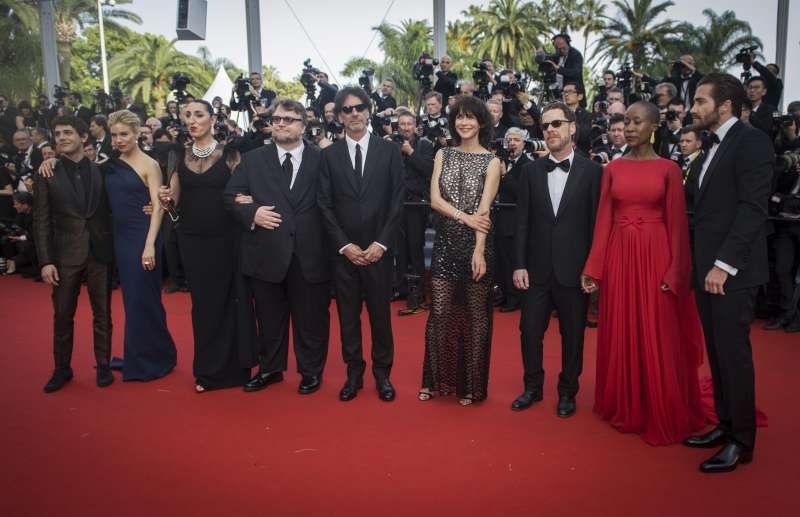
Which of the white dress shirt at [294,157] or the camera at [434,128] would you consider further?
the camera at [434,128]

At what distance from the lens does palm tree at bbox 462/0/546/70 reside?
33219 mm

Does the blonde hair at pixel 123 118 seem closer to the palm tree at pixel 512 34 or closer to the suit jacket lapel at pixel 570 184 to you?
the suit jacket lapel at pixel 570 184

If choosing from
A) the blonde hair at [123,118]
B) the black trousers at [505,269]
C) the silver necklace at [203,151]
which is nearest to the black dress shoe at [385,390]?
the silver necklace at [203,151]

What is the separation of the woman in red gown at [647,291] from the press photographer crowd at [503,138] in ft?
1.82

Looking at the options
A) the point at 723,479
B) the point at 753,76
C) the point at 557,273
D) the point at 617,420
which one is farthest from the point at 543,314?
the point at 753,76

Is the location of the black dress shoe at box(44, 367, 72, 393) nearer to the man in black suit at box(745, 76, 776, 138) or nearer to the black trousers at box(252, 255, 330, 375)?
the black trousers at box(252, 255, 330, 375)

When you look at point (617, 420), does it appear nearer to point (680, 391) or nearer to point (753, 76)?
point (680, 391)

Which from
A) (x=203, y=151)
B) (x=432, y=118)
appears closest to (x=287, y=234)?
(x=203, y=151)

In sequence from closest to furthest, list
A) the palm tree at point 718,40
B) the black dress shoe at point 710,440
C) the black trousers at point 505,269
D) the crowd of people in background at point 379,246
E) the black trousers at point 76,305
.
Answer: the black dress shoe at point 710,440, the crowd of people in background at point 379,246, the black trousers at point 76,305, the black trousers at point 505,269, the palm tree at point 718,40

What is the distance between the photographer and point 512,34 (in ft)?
110

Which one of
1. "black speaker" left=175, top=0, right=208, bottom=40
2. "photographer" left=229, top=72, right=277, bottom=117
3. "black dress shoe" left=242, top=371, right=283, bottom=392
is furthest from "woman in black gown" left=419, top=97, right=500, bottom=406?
"black speaker" left=175, top=0, right=208, bottom=40

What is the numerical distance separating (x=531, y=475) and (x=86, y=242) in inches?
127

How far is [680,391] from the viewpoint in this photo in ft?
11.3

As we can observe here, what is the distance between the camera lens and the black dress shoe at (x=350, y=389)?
4031 mm
